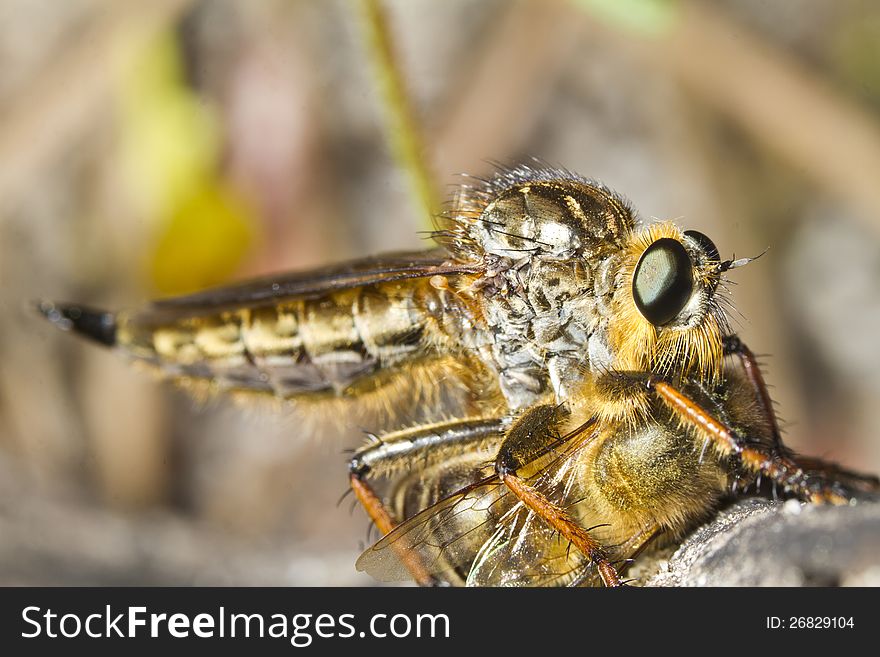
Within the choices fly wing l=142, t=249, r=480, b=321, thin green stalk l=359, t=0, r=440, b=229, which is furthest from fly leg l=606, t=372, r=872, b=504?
thin green stalk l=359, t=0, r=440, b=229

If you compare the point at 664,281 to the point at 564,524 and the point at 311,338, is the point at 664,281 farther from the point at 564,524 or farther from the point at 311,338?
the point at 311,338

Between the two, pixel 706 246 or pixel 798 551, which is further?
pixel 706 246

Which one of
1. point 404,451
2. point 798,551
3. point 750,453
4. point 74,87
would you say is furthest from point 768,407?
point 74,87

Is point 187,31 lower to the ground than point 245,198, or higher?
higher

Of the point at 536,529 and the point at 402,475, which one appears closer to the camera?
the point at 536,529

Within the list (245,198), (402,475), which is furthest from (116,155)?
(402,475)

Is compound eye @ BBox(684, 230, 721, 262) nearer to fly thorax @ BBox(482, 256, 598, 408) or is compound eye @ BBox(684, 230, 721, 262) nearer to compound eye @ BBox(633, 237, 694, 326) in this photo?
compound eye @ BBox(633, 237, 694, 326)
